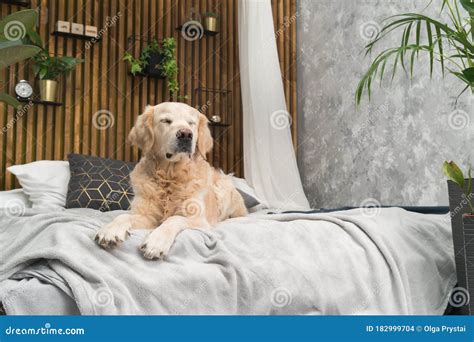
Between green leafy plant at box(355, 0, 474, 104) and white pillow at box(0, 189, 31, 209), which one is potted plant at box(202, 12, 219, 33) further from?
white pillow at box(0, 189, 31, 209)

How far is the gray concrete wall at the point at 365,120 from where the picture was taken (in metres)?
3.17

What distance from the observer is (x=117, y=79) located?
4.11 meters

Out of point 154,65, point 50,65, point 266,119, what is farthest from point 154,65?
point 266,119

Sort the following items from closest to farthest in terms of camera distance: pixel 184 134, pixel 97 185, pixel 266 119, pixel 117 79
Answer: pixel 184 134 → pixel 97 185 → pixel 266 119 → pixel 117 79

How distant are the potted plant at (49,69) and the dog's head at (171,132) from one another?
180 centimetres

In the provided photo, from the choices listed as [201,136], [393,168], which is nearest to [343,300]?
[201,136]

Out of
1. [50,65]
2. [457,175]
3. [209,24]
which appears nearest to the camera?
[457,175]

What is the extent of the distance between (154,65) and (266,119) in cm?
99

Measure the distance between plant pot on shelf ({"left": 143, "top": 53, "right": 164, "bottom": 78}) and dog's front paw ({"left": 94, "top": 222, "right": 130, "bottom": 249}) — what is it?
107 inches

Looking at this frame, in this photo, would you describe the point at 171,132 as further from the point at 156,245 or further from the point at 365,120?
the point at 365,120

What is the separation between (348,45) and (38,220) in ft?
9.59

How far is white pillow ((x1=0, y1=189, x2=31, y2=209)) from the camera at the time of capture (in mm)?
3070
